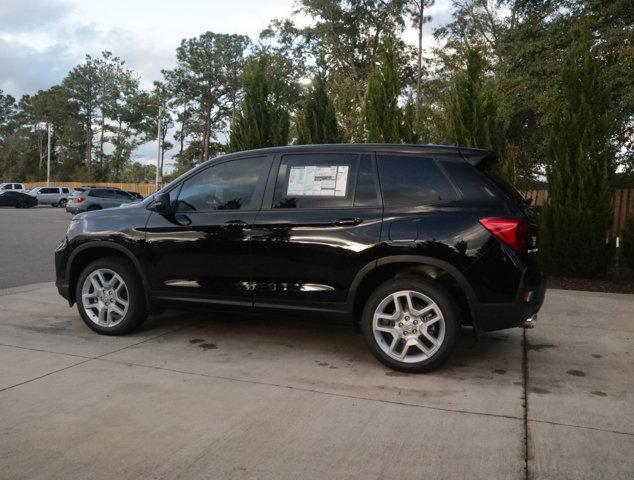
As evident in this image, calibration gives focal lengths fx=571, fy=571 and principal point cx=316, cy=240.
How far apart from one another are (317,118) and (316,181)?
819 cm

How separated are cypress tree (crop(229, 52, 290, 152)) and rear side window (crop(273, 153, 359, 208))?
7.80m

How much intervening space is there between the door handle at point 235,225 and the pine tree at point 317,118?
26.1ft

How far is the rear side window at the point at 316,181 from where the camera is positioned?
15.8ft

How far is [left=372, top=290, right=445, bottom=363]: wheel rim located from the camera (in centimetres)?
444

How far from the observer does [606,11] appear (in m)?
17.6

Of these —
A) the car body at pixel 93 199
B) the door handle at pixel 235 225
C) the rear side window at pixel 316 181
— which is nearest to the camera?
the rear side window at pixel 316 181

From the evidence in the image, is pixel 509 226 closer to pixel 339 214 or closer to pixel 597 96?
pixel 339 214

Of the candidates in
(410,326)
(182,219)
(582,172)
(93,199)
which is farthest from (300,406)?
(93,199)

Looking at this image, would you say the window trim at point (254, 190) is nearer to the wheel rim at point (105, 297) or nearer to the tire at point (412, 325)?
the wheel rim at point (105, 297)

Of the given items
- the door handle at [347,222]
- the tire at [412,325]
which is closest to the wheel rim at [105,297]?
the door handle at [347,222]

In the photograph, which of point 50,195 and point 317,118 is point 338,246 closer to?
point 317,118

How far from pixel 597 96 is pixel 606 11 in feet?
35.7

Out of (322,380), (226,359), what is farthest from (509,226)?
(226,359)

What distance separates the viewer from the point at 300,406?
3.81 m
